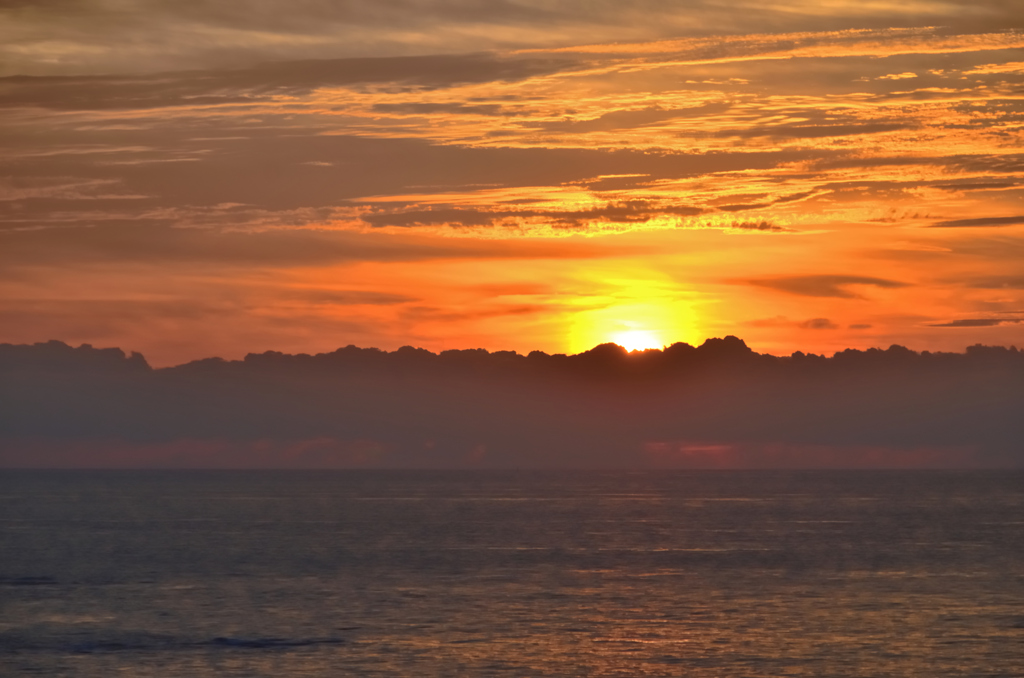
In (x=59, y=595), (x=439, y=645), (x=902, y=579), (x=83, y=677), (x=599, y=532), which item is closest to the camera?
(x=83, y=677)

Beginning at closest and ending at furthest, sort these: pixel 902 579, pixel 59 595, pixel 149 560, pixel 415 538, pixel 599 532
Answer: pixel 59 595 < pixel 902 579 < pixel 149 560 < pixel 415 538 < pixel 599 532

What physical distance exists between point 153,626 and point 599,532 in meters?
88.7

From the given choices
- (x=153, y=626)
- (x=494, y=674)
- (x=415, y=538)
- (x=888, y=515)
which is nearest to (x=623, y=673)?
(x=494, y=674)

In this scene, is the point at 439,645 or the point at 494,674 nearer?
the point at 494,674

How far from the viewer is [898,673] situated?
54062 millimetres

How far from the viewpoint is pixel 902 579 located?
300 ft

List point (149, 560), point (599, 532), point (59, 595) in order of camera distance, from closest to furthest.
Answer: point (59, 595), point (149, 560), point (599, 532)

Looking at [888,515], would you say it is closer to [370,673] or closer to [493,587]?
[493,587]

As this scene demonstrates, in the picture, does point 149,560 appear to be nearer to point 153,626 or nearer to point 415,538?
point 415,538

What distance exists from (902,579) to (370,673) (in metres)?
53.6

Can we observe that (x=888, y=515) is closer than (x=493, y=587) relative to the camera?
No

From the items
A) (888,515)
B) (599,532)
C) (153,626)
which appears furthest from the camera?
(888,515)

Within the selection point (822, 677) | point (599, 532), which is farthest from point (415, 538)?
point (822, 677)

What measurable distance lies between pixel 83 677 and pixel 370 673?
43.3ft
